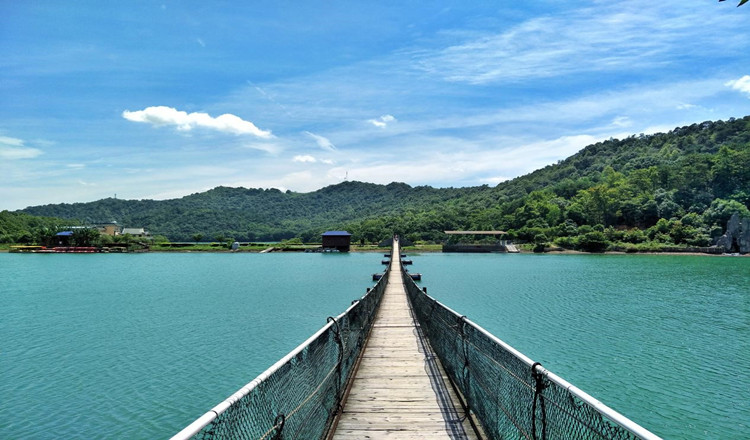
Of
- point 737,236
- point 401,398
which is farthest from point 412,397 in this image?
point 737,236

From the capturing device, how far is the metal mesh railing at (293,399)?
10.9 feet

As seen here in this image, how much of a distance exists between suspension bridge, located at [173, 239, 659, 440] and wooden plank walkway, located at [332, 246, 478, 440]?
14 mm

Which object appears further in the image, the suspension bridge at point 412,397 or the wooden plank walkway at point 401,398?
the wooden plank walkway at point 401,398

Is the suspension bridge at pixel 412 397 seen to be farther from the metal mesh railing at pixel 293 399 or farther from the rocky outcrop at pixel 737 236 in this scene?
the rocky outcrop at pixel 737 236

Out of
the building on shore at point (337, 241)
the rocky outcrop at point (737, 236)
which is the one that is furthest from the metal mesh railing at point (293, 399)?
the rocky outcrop at point (737, 236)

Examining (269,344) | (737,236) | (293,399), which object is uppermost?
(737,236)

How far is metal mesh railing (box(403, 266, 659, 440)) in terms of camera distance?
3.22 metres

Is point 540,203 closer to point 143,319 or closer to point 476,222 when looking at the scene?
point 476,222

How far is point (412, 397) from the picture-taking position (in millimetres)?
6703

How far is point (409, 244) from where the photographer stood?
97062 millimetres

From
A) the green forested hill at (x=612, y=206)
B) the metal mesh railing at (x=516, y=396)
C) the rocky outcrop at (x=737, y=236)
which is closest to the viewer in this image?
the metal mesh railing at (x=516, y=396)

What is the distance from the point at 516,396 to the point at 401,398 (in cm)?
252

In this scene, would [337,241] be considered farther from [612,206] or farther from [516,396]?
[516,396]

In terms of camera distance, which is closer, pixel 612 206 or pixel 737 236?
pixel 737 236
